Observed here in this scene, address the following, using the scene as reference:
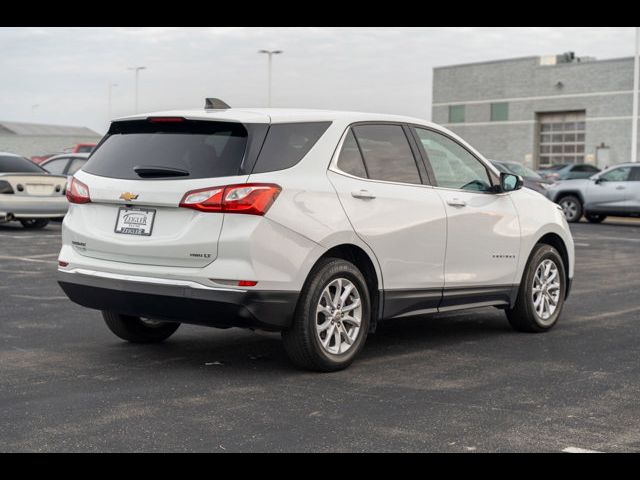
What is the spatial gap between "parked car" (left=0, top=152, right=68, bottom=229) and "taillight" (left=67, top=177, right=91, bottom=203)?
12.1m

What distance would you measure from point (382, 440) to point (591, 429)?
1148mm

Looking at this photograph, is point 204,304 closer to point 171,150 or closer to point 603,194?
point 171,150

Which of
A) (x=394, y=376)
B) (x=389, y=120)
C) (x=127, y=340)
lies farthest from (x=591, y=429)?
(x=127, y=340)

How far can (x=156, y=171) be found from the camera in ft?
22.3

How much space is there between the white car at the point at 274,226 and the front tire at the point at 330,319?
1 centimetres

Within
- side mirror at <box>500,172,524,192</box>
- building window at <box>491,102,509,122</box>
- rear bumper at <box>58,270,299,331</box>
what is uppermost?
building window at <box>491,102,509,122</box>

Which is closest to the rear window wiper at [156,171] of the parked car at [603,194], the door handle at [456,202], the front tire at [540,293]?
the door handle at [456,202]

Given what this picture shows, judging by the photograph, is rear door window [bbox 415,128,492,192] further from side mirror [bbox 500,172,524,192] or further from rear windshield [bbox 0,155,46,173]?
rear windshield [bbox 0,155,46,173]

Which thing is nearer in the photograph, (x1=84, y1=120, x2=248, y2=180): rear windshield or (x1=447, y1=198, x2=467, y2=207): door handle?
(x1=84, y1=120, x2=248, y2=180): rear windshield

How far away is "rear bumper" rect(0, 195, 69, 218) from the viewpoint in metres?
18.8

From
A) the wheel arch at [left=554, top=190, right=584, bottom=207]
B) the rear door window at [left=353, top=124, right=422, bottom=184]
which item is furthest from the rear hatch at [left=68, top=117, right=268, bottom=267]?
the wheel arch at [left=554, top=190, right=584, bottom=207]

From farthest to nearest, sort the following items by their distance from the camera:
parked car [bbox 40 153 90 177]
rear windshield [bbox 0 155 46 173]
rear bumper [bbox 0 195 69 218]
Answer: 1. parked car [bbox 40 153 90 177]
2. rear windshield [bbox 0 155 46 173]
3. rear bumper [bbox 0 195 69 218]

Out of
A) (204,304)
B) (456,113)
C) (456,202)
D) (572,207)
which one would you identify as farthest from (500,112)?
(204,304)

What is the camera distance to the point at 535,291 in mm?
8820
